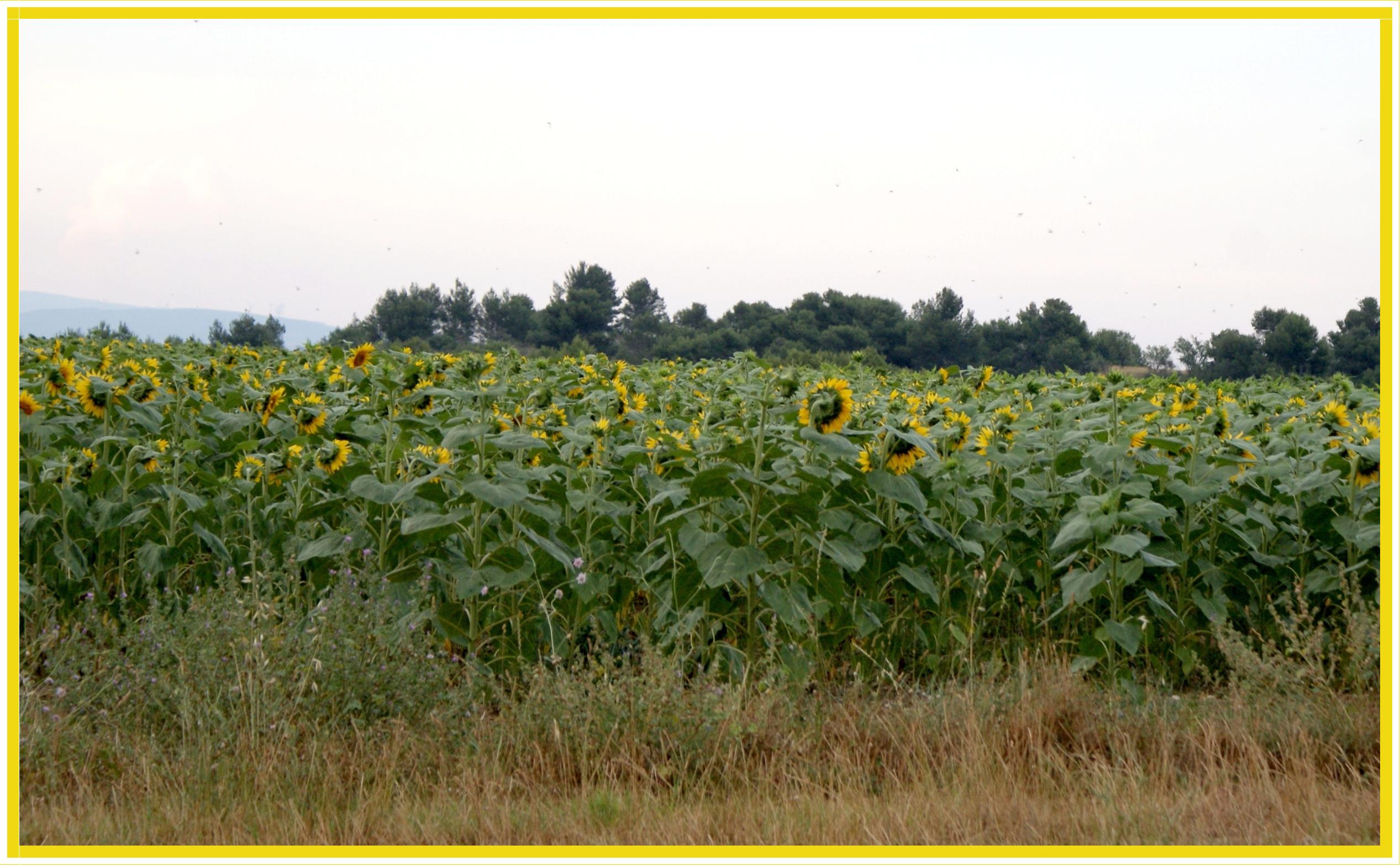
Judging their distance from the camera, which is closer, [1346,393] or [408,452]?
[408,452]

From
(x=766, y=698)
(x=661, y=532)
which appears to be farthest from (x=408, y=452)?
(x=766, y=698)

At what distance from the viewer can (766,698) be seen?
4.06 meters

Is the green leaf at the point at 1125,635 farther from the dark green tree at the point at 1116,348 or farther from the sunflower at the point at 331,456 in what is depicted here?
the dark green tree at the point at 1116,348

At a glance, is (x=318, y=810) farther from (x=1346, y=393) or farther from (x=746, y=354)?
(x=1346, y=393)

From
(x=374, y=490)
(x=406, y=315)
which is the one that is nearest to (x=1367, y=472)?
(x=374, y=490)

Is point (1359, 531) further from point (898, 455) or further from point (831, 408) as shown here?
point (831, 408)

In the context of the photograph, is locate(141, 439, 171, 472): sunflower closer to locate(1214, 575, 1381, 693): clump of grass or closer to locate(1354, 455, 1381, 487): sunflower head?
locate(1214, 575, 1381, 693): clump of grass

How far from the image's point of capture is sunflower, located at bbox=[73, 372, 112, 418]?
18.8 ft

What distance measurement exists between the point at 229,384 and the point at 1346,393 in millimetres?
8050

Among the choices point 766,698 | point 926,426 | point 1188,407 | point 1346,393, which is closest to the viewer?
point 766,698

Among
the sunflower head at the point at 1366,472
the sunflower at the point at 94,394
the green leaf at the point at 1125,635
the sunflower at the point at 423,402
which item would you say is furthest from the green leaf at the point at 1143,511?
the sunflower at the point at 94,394

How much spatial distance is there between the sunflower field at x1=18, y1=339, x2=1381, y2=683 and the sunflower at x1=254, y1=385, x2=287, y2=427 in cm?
4

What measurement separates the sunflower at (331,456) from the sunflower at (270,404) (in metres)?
1.08

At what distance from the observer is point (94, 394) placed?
5828 millimetres
